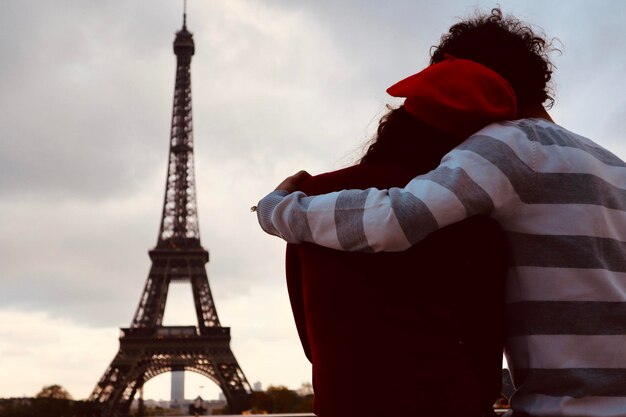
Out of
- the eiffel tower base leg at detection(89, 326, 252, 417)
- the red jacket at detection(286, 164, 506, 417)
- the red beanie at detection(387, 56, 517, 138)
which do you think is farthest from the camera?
the eiffel tower base leg at detection(89, 326, 252, 417)

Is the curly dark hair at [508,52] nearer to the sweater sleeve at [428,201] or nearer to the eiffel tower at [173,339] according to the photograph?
the sweater sleeve at [428,201]

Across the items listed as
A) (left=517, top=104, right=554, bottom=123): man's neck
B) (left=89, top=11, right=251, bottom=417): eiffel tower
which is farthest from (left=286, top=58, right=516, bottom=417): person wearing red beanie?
(left=89, top=11, right=251, bottom=417): eiffel tower

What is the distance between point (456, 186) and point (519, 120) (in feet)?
0.96

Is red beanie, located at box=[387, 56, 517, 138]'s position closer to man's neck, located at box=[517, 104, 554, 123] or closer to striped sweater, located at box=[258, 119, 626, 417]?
striped sweater, located at box=[258, 119, 626, 417]

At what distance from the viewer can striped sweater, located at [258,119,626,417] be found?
128 centimetres

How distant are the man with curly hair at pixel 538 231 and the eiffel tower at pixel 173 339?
109 feet

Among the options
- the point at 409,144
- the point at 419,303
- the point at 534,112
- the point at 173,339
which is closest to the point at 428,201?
the point at 419,303

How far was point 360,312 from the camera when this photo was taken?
1273 millimetres

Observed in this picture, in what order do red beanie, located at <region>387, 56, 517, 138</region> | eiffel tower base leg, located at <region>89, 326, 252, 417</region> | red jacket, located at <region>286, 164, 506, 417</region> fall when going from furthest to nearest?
eiffel tower base leg, located at <region>89, 326, 252, 417</region> < red beanie, located at <region>387, 56, 517, 138</region> < red jacket, located at <region>286, 164, 506, 417</region>

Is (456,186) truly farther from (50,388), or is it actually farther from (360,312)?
(50,388)

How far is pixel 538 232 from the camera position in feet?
4.56

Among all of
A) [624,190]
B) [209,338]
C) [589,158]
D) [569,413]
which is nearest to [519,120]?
[589,158]

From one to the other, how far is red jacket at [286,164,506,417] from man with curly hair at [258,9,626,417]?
0.05 metres

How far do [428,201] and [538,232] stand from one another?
0.94 ft
